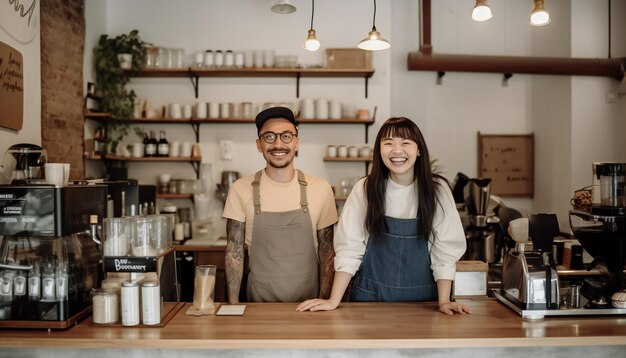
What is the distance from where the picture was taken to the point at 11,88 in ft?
9.89

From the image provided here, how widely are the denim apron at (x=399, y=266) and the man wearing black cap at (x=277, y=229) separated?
30cm

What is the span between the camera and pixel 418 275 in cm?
228

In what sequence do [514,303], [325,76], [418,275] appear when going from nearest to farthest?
[514,303] → [418,275] → [325,76]

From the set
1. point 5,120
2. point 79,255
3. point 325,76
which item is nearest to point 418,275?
point 79,255

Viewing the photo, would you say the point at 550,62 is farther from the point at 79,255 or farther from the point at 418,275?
the point at 79,255

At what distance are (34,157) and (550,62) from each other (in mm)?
4653

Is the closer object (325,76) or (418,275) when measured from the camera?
(418,275)

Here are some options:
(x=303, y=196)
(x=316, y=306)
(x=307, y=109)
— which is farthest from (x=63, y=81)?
(x=316, y=306)

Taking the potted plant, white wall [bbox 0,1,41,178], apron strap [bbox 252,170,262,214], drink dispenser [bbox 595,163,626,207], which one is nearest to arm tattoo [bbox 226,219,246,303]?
apron strap [bbox 252,170,262,214]

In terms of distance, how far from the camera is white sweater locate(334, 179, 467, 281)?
2.18 m

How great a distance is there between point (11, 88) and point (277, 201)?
5.86ft

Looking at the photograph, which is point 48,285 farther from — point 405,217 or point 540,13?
point 540,13

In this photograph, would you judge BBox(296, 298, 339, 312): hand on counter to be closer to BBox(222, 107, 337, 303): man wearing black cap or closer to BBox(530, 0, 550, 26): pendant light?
BBox(222, 107, 337, 303): man wearing black cap

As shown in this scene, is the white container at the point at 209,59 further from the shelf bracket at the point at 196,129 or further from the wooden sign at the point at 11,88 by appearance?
the wooden sign at the point at 11,88
